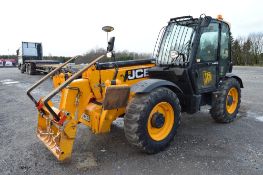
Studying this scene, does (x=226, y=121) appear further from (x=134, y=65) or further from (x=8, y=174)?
(x=8, y=174)

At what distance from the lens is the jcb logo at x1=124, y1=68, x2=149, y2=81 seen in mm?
5245

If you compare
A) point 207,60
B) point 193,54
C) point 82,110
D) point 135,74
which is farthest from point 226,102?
point 82,110

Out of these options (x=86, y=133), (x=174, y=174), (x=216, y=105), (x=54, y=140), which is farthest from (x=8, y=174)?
(x=216, y=105)

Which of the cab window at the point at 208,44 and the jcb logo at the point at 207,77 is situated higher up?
the cab window at the point at 208,44

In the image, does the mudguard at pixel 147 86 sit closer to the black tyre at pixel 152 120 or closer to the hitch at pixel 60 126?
the black tyre at pixel 152 120

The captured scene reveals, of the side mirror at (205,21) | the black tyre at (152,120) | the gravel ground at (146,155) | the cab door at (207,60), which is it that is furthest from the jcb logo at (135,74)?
the side mirror at (205,21)

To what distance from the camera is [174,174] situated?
4027 millimetres

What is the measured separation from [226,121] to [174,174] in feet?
9.34

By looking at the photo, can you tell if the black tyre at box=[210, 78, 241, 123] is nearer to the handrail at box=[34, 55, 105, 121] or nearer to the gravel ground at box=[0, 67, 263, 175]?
the gravel ground at box=[0, 67, 263, 175]

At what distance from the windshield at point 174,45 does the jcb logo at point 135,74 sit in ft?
1.65

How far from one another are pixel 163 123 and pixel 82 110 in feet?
4.44

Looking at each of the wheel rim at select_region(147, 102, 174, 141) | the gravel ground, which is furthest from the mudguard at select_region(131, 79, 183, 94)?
the gravel ground

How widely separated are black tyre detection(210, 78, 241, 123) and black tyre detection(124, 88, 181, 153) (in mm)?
1581

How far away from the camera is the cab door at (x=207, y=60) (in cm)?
564
